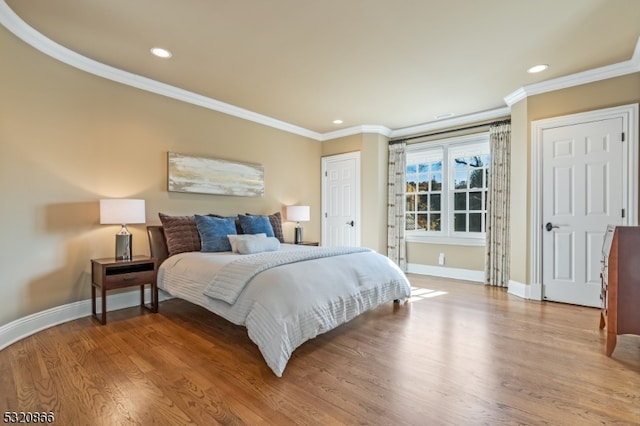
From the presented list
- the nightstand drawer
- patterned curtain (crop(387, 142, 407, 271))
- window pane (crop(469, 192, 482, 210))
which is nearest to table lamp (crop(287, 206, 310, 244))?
patterned curtain (crop(387, 142, 407, 271))

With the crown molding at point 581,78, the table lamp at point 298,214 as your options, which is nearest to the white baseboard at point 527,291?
the crown molding at point 581,78

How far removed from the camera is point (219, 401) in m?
1.68

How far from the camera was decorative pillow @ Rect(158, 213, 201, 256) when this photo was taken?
3.37 meters

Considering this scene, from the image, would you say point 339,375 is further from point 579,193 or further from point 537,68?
point 537,68

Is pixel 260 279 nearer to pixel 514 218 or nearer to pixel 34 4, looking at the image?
pixel 34 4

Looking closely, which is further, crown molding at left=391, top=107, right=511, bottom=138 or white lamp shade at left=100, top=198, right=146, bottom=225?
crown molding at left=391, top=107, right=511, bottom=138

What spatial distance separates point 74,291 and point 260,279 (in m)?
2.10

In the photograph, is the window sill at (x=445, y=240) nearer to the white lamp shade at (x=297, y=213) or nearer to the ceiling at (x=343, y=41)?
the white lamp shade at (x=297, y=213)

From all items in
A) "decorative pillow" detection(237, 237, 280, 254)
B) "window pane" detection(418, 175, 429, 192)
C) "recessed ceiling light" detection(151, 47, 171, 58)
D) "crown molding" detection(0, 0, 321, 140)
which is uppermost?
"recessed ceiling light" detection(151, 47, 171, 58)

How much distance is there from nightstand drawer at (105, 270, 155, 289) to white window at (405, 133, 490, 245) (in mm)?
4048

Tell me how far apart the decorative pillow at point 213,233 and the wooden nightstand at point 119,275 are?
0.53 metres

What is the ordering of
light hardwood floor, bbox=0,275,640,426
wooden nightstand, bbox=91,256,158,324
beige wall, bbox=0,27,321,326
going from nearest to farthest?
1. light hardwood floor, bbox=0,275,640,426
2. beige wall, bbox=0,27,321,326
3. wooden nightstand, bbox=91,256,158,324

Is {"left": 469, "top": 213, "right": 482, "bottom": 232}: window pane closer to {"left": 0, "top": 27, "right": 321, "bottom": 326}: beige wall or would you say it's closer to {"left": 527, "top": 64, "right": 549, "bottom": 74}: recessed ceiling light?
{"left": 527, "top": 64, "right": 549, "bottom": 74}: recessed ceiling light

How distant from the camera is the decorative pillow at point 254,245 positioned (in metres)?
3.24
